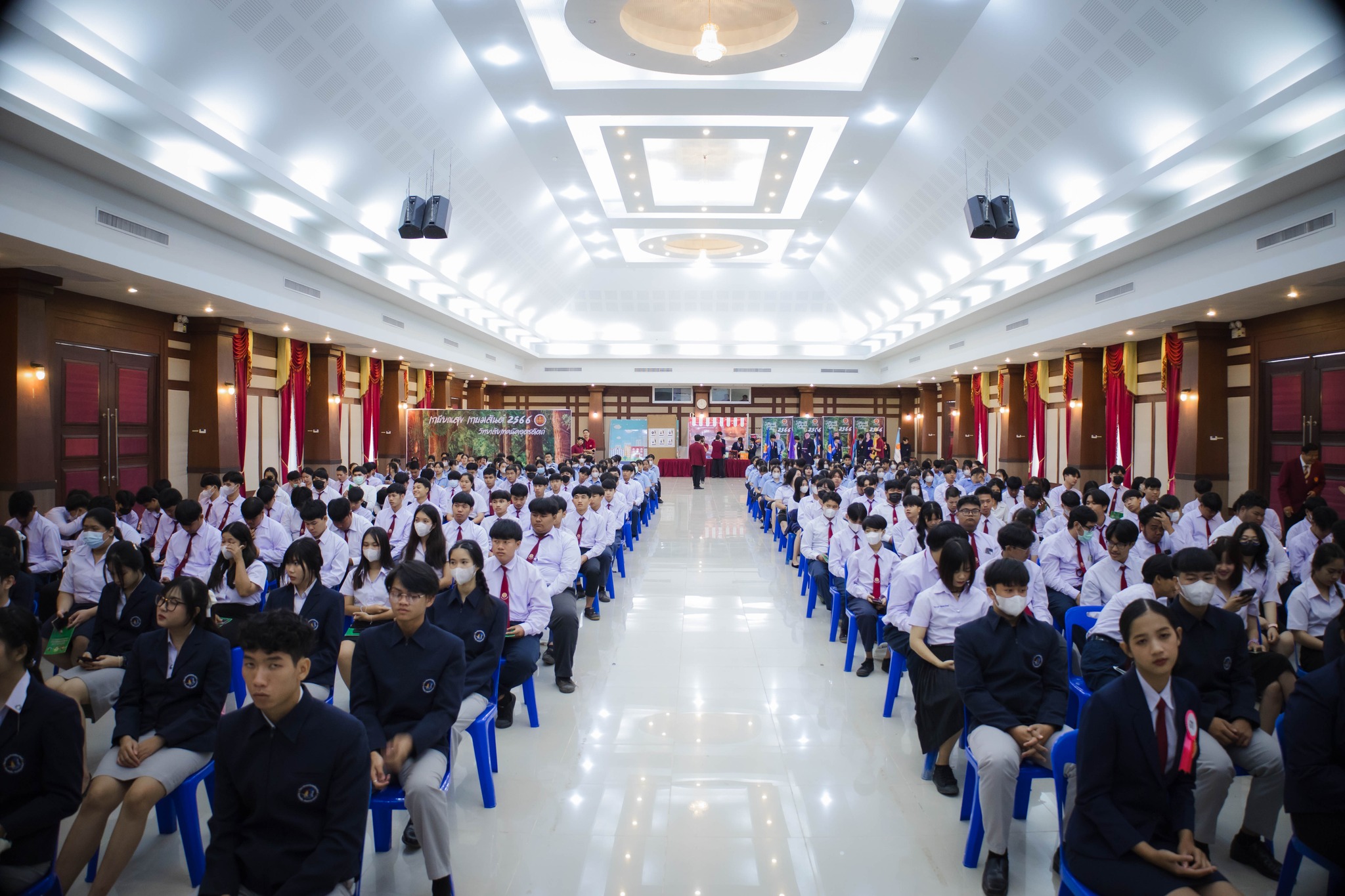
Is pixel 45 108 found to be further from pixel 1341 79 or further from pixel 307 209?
pixel 1341 79

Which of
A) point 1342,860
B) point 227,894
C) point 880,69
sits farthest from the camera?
point 880,69

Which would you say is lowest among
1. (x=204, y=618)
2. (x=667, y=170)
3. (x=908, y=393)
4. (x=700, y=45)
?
(x=204, y=618)

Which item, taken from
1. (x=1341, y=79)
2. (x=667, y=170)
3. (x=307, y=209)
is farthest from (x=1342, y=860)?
(x=667, y=170)

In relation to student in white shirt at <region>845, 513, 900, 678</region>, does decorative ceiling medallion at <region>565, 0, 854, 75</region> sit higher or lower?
higher

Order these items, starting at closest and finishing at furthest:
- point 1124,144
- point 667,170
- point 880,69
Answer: point 1124,144
point 880,69
point 667,170

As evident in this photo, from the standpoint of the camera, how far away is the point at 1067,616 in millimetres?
4219

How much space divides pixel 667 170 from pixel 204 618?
41.5ft

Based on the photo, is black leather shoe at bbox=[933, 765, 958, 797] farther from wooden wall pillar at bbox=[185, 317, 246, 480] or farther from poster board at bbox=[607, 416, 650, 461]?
poster board at bbox=[607, 416, 650, 461]

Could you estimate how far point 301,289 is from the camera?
10680mm

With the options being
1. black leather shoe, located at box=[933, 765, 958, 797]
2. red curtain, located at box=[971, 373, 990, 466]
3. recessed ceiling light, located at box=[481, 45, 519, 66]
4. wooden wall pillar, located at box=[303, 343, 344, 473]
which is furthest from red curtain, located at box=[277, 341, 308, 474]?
red curtain, located at box=[971, 373, 990, 466]

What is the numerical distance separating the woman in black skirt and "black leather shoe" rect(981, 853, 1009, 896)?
2.33 feet

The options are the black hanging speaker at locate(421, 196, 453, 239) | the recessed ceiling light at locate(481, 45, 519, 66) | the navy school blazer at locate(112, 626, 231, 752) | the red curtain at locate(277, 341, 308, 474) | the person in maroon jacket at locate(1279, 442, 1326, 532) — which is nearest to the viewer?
the navy school blazer at locate(112, 626, 231, 752)

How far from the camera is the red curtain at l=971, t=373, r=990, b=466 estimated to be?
1895cm

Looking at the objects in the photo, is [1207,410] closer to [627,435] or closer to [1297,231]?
[1297,231]
